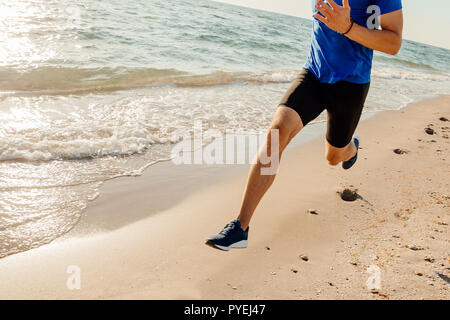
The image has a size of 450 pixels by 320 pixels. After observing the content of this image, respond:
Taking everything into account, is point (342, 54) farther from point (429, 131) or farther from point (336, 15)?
point (429, 131)

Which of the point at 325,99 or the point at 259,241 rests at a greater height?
the point at 325,99

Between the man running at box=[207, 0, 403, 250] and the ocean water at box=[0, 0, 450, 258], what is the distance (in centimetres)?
164

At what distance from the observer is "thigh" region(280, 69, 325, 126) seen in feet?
8.40

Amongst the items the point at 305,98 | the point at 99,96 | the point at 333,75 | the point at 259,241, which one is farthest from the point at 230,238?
the point at 99,96

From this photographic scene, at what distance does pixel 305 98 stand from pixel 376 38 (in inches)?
22.6

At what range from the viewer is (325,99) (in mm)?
2707

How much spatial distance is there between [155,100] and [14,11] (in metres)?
11.2

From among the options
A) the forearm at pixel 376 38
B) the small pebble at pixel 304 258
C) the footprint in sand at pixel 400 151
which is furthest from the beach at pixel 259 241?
the forearm at pixel 376 38

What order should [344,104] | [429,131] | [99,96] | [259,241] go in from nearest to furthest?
[344,104], [259,241], [429,131], [99,96]

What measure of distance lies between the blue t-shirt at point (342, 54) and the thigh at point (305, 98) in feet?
0.24

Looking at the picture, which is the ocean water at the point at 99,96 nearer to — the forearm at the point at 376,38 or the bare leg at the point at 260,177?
the bare leg at the point at 260,177

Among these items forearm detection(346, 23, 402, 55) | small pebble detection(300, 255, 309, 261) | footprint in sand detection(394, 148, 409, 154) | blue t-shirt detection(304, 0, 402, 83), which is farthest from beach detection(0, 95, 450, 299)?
forearm detection(346, 23, 402, 55)

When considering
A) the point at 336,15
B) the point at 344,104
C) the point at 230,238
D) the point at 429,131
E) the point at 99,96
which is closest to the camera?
the point at 336,15

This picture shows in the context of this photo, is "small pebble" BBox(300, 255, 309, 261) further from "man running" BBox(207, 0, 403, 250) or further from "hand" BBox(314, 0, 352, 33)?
"hand" BBox(314, 0, 352, 33)
